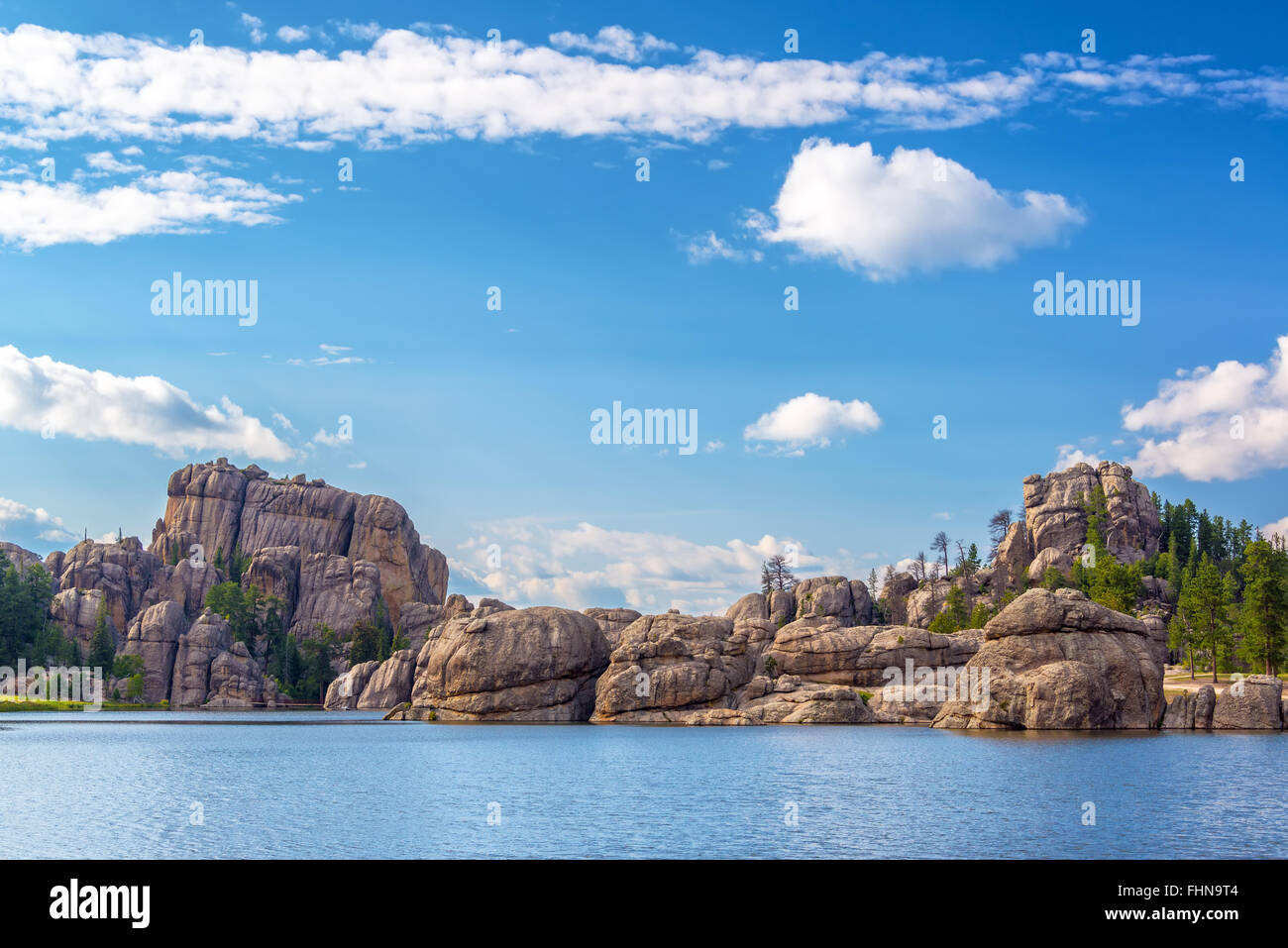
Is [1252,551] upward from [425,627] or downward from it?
upward

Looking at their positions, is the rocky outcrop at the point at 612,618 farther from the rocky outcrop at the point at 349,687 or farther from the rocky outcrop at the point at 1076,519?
the rocky outcrop at the point at 1076,519

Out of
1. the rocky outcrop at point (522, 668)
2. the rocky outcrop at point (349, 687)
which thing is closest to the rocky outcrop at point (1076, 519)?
the rocky outcrop at point (522, 668)

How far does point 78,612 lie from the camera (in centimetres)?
17500

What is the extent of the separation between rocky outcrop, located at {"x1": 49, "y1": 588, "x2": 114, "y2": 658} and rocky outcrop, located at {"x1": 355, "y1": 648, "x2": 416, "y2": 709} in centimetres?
4219

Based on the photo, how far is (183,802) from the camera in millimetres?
49656

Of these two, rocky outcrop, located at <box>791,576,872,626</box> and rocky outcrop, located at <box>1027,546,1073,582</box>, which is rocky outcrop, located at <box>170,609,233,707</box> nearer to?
rocky outcrop, located at <box>791,576,872,626</box>

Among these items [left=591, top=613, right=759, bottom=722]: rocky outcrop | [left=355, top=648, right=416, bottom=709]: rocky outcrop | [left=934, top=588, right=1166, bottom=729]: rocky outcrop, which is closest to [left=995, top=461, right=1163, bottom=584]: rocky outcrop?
[left=591, top=613, right=759, bottom=722]: rocky outcrop

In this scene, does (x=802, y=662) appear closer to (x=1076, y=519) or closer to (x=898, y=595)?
(x=898, y=595)

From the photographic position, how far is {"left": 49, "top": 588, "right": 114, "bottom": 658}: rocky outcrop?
172 m

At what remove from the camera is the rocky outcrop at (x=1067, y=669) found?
8375 centimetres
